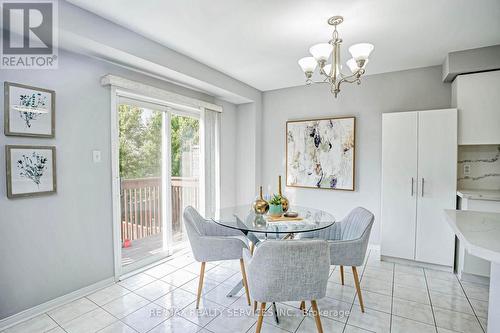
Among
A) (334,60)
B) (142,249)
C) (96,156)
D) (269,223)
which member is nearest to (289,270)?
(269,223)

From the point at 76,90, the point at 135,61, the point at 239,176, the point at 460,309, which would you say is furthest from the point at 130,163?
the point at 460,309

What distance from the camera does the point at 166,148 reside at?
3.30m

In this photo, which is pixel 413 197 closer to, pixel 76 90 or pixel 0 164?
pixel 76 90

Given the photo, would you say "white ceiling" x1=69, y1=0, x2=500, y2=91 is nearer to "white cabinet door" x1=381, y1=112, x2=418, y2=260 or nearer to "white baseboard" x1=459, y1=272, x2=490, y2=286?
"white cabinet door" x1=381, y1=112, x2=418, y2=260

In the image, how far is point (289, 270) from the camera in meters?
1.54

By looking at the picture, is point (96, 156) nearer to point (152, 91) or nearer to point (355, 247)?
point (152, 91)

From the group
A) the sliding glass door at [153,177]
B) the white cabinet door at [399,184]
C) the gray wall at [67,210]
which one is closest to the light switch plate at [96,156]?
the gray wall at [67,210]

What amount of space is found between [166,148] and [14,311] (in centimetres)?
206

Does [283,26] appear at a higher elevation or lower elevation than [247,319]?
higher

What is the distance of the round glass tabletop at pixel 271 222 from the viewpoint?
2.02 m

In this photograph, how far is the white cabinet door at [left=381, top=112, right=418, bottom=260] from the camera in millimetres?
3064

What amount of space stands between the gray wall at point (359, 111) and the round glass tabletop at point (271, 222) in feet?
4.63

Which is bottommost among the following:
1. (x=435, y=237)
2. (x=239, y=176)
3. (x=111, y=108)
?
(x=435, y=237)

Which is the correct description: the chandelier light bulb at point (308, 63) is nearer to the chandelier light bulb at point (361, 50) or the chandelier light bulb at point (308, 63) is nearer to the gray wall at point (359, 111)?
the chandelier light bulb at point (361, 50)
